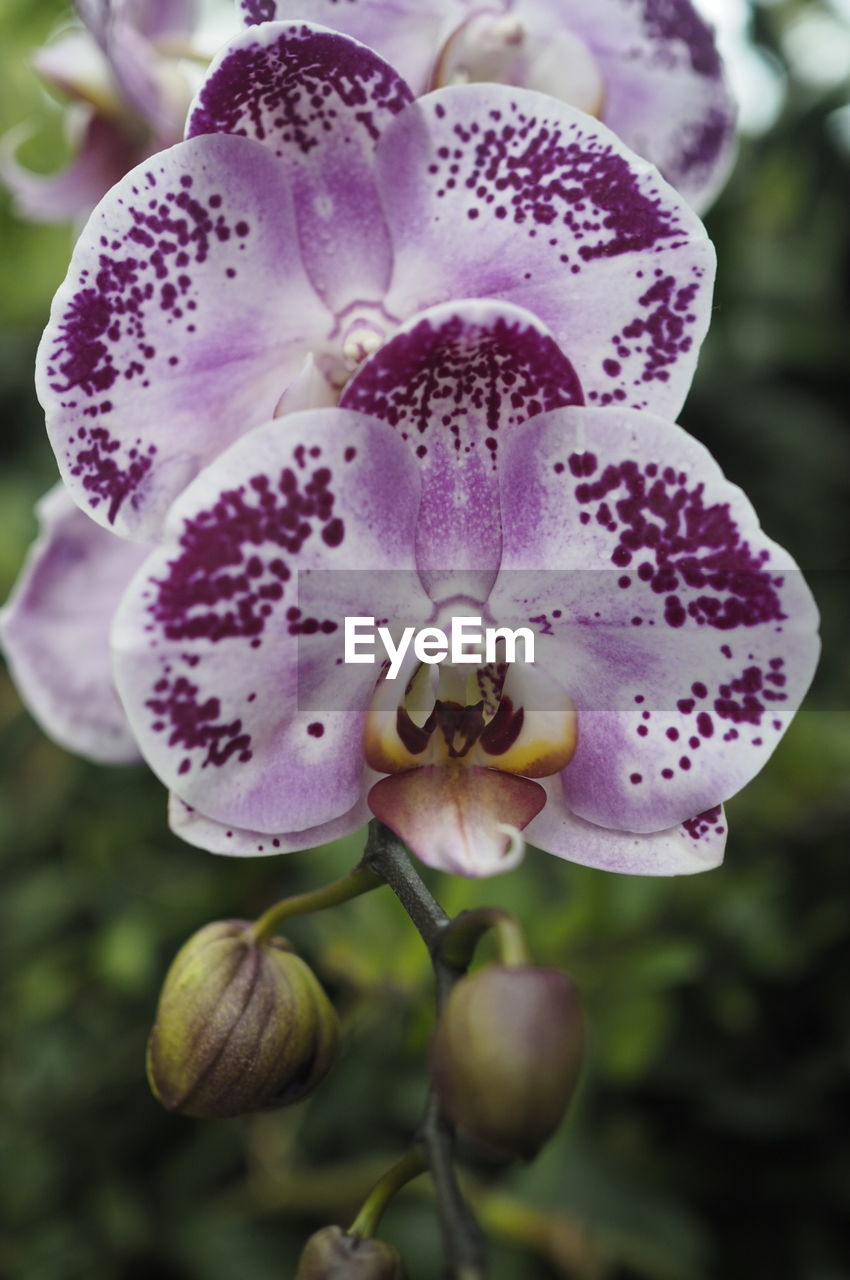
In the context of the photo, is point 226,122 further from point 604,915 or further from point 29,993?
point 29,993

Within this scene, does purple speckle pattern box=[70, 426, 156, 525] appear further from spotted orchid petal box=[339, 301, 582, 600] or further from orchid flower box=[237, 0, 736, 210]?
orchid flower box=[237, 0, 736, 210]

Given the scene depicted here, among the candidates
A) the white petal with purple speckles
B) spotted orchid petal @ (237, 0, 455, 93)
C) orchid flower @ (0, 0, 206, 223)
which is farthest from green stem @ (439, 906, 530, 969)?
orchid flower @ (0, 0, 206, 223)

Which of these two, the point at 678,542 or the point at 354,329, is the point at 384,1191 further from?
the point at 354,329

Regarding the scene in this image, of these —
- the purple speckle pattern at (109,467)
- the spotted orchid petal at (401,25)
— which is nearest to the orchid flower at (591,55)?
the spotted orchid petal at (401,25)

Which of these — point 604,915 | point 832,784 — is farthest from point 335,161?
point 832,784

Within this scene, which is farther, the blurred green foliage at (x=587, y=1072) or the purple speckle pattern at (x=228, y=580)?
the blurred green foliage at (x=587, y=1072)

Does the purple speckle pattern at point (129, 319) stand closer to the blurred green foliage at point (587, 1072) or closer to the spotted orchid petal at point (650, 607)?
the spotted orchid petal at point (650, 607)

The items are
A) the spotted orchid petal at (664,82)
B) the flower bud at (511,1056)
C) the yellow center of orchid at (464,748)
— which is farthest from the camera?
the spotted orchid petal at (664,82)
